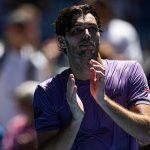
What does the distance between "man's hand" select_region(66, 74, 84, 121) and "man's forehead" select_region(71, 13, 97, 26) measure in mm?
433

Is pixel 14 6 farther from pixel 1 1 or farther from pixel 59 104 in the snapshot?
pixel 59 104

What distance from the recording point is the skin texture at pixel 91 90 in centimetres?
555

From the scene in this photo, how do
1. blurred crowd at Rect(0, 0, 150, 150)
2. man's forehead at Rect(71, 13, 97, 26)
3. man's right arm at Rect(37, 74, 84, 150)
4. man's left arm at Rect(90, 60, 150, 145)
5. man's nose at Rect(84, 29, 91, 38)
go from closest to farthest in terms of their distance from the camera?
man's left arm at Rect(90, 60, 150, 145)
man's right arm at Rect(37, 74, 84, 150)
man's nose at Rect(84, 29, 91, 38)
man's forehead at Rect(71, 13, 97, 26)
blurred crowd at Rect(0, 0, 150, 150)

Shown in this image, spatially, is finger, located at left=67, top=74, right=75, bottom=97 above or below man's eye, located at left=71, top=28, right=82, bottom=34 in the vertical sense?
below

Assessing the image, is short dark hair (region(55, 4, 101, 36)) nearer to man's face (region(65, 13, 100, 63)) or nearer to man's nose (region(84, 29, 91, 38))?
man's face (region(65, 13, 100, 63))

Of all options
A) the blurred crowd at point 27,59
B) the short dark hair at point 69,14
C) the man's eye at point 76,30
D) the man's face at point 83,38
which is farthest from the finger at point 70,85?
the blurred crowd at point 27,59

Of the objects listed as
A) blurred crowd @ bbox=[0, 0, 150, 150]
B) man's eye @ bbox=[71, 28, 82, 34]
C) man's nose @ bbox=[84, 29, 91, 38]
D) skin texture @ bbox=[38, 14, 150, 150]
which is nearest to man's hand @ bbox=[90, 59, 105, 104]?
skin texture @ bbox=[38, 14, 150, 150]

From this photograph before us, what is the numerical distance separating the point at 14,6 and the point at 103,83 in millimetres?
6533

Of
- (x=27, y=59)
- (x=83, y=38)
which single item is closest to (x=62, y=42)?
(x=83, y=38)

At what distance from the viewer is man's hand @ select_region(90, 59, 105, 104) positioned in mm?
5535

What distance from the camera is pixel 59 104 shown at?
5945 mm

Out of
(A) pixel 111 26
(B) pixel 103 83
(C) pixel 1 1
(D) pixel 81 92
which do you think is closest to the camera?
(B) pixel 103 83

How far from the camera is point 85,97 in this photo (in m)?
5.93

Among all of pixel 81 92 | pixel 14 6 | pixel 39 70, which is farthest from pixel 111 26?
pixel 81 92
